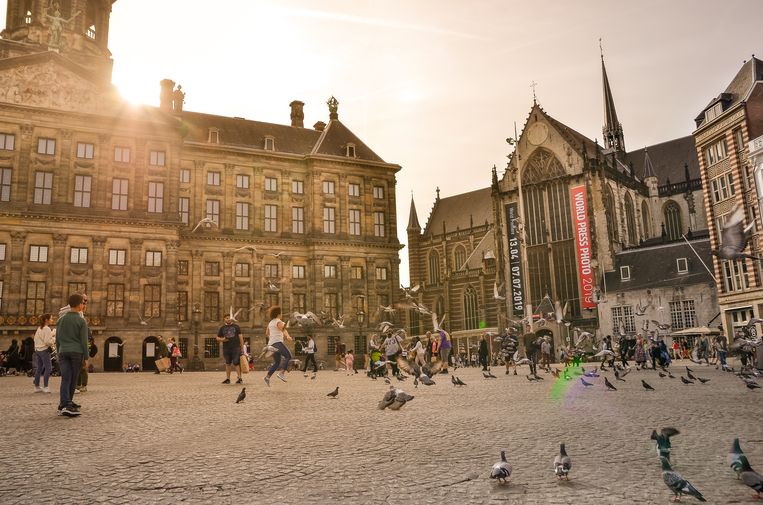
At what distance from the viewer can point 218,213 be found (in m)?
53.4

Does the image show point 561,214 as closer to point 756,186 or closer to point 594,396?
point 756,186

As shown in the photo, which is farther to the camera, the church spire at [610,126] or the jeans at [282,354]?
the church spire at [610,126]

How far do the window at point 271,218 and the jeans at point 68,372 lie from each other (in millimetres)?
45231

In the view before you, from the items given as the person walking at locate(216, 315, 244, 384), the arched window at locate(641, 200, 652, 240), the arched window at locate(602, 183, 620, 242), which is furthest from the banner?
the person walking at locate(216, 315, 244, 384)

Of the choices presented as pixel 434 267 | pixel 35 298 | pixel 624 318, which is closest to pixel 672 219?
pixel 624 318

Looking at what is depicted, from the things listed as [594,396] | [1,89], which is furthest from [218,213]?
[594,396]

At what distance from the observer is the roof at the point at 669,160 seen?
74.0 meters

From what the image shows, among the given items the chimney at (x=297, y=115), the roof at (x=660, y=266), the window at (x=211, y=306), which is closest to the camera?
the window at (x=211, y=306)

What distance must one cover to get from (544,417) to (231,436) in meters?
4.87

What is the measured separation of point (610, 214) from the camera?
6241 cm

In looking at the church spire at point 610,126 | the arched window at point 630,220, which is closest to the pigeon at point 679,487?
the arched window at point 630,220

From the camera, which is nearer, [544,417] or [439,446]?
[439,446]

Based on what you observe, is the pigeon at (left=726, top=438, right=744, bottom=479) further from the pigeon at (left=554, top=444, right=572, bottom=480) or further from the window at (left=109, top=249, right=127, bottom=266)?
the window at (left=109, top=249, right=127, bottom=266)

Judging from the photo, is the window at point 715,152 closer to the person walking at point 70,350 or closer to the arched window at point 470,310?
the arched window at point 470,310
